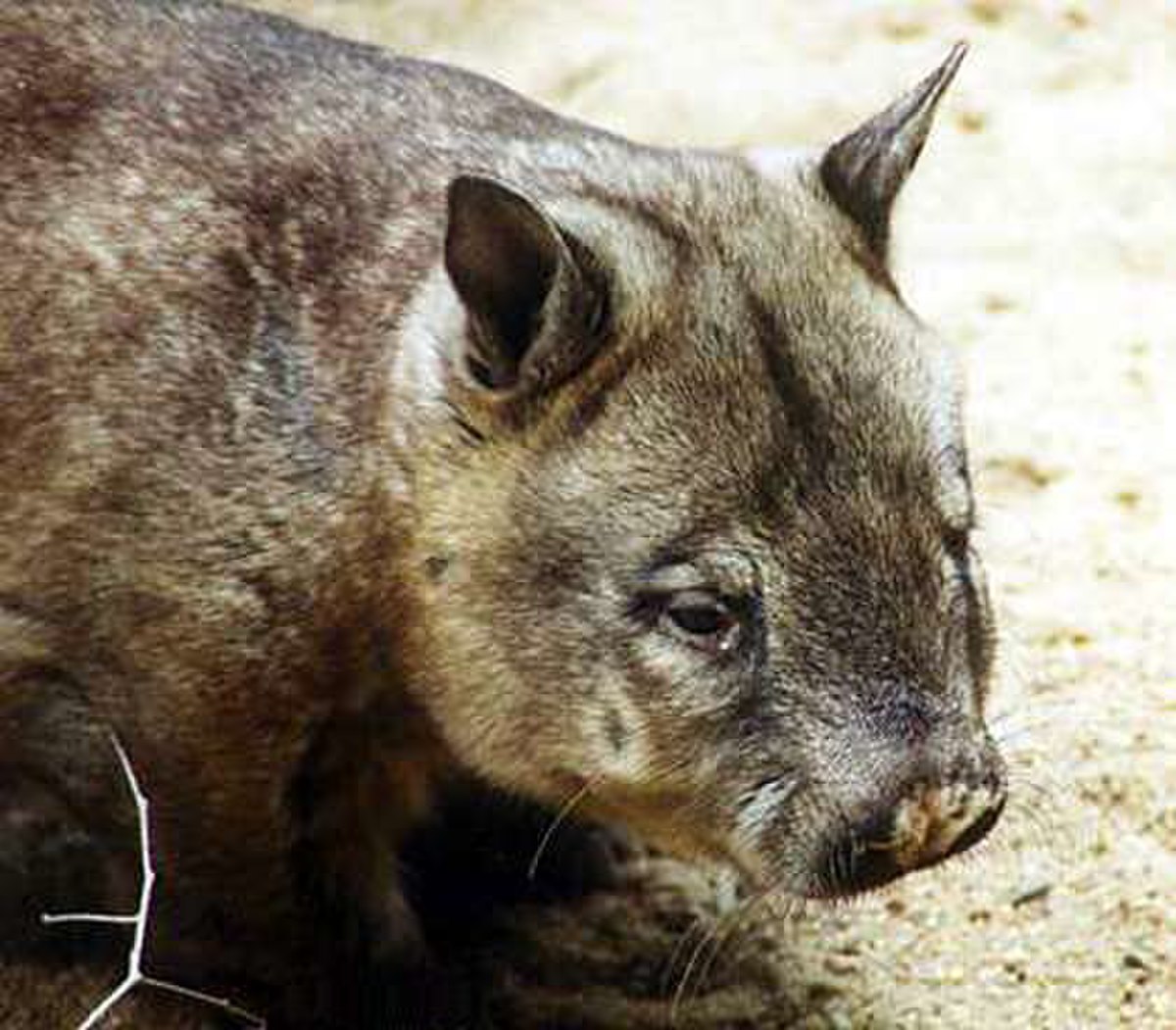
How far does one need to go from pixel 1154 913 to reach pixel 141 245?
201 centimetres

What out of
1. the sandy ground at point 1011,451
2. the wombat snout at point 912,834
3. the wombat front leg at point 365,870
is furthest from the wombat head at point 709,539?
the sandy ground at point 1011,451

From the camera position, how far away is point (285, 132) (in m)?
4.16

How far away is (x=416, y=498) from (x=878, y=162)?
35.5 inches

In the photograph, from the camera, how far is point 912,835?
11.5 feet

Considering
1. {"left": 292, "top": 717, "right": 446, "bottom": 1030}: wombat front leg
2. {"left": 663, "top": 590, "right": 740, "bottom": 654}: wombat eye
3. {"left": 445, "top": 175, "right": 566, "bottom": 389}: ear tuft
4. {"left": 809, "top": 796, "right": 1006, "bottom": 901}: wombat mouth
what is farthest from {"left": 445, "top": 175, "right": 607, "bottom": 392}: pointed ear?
{"left": 809, "top": 796, "right": 1006, "bottom": 901}: wombat mouth

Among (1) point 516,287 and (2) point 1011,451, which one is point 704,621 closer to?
(1) point 516,287

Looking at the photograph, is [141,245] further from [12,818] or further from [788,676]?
[788,676]

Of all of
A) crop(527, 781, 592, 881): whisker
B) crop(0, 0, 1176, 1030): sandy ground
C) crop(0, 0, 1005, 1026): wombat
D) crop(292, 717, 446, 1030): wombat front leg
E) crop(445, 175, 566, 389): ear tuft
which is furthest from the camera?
crop(0, 0, 1176, 1030): sandy ground

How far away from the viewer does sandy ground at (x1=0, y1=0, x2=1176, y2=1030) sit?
430 centimetres

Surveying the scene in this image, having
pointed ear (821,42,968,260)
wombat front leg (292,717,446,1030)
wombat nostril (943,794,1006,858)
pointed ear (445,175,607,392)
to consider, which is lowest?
wombat front leg (292,717,446,1030)

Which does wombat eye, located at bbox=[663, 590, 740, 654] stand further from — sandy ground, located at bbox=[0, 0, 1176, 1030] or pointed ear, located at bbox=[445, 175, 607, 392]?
sandy ground, located at bbox=[0, 0, 1176, 1030]

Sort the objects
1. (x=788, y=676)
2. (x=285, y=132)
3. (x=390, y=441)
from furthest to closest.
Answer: (x=285, y=132)
(x=390, y=441)
(x=788, y=676)

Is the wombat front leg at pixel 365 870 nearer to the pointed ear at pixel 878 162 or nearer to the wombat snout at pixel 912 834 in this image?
the wombat snout at pixel 912 834

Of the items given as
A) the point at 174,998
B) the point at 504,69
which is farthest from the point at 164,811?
the point at 504,69
